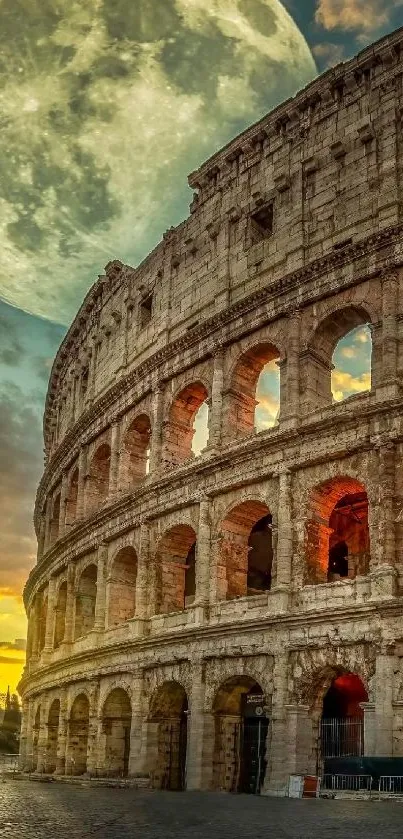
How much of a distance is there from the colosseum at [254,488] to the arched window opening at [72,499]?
2886mm

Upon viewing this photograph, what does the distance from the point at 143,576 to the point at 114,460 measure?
5.08 meters

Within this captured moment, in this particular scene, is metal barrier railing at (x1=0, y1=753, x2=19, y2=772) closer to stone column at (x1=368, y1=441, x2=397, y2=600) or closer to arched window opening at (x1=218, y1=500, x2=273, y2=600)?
arched window opening at (x1=218, y1=500, x2=273, y2=600)

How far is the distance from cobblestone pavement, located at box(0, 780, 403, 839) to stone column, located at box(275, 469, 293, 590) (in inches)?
200

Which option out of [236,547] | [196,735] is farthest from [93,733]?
[236,547]

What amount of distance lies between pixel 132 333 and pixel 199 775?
14.2 meters

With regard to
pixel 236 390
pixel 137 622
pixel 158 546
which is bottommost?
pixel 137 622

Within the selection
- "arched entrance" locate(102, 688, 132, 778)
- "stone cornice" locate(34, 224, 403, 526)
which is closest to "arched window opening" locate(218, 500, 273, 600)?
"stone cornice" locate(34, 224, 403, 526)

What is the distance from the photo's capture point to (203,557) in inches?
894

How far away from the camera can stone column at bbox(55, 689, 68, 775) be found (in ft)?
92.9

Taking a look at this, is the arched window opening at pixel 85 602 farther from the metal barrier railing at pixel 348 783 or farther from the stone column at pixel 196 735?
the metal barrier railing at pixel 348 783

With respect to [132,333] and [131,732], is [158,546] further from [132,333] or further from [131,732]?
[132,333]

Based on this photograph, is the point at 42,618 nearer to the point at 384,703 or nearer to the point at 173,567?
the point at 173,567

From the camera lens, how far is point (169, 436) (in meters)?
26.0

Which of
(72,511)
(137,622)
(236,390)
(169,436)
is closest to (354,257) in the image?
(236,390)
